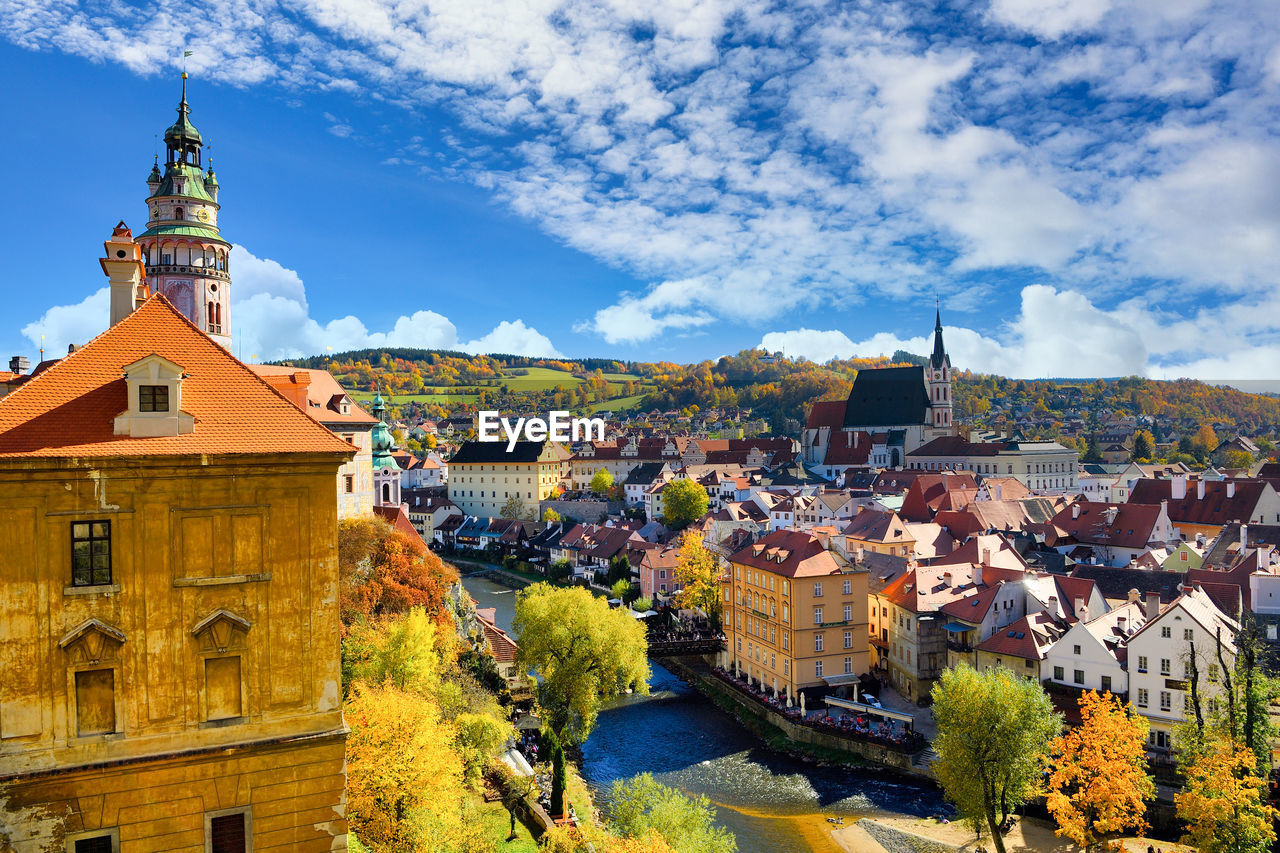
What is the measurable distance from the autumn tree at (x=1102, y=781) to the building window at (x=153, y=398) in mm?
23851

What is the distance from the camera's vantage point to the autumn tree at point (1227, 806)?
20578mm

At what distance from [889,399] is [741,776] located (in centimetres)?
10045

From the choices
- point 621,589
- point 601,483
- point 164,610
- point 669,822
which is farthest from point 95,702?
point 601,483

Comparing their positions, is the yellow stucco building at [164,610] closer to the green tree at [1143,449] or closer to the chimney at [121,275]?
the chimney at [121,275]

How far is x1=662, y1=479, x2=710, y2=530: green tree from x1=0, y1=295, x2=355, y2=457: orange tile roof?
67141mm

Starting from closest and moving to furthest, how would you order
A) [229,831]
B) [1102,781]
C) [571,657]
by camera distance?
[229,831] < [1102,781] < [571,657]

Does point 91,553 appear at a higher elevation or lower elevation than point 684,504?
higher

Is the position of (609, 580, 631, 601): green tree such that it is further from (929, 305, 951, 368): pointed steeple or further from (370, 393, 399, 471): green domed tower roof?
(929, 305, 951, 368): pointed steeple

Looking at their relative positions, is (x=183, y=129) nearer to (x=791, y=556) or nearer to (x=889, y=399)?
(x=791, y=556)

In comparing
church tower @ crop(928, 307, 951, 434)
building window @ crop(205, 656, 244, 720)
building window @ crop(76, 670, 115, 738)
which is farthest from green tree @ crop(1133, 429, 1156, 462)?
building window @ crop(76, 670, 115, 738)

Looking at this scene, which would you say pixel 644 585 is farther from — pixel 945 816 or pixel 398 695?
pixel 398 695

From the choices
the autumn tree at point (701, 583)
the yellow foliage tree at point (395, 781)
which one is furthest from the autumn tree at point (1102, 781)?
the autumn tree at point (701, 583)

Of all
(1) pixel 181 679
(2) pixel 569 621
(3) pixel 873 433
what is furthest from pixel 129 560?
(3) pixel 873 433

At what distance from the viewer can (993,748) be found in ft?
80.1
